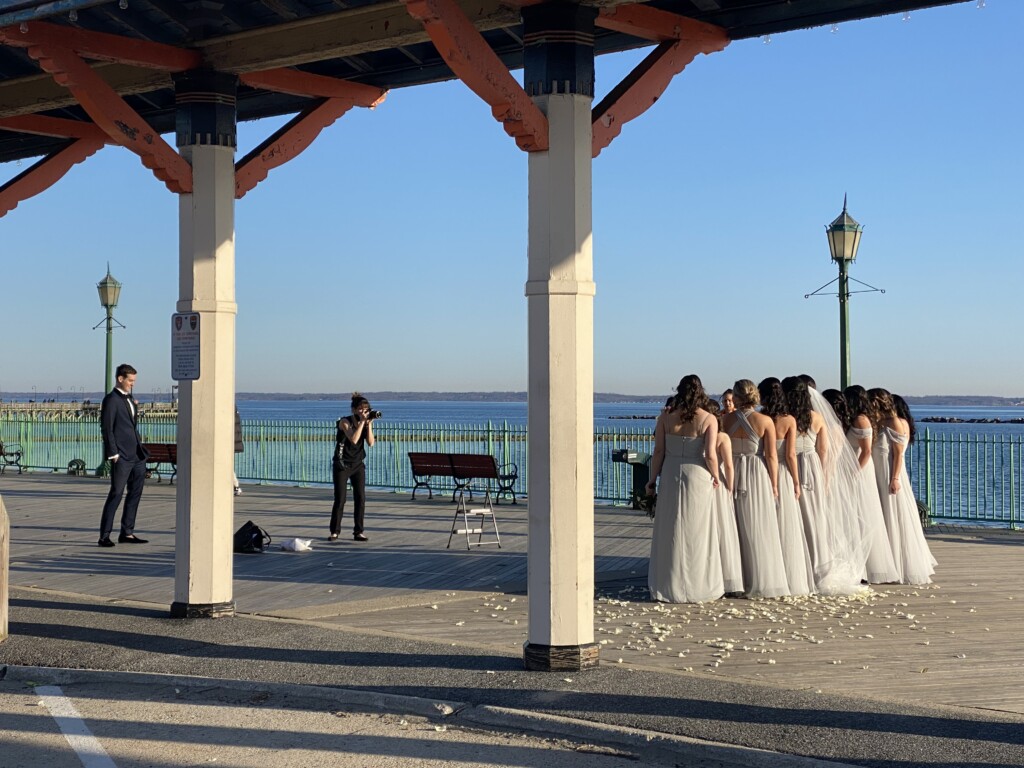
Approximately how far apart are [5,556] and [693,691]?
4966mm

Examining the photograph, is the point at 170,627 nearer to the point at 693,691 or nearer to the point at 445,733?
the point at 445,733

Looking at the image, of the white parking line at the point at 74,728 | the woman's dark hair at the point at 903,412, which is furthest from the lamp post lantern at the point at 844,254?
the white parking line at the point at 74,728

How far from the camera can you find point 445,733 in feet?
20.4

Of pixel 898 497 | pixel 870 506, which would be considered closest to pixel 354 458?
pixel 870 506

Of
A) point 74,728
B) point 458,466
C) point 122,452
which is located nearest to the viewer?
point 74,728

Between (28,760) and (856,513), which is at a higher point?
(856,513)

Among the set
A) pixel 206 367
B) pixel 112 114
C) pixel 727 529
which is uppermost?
pixel 112 114

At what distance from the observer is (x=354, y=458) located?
47.6 feet

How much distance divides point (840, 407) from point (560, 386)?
16.2 feet

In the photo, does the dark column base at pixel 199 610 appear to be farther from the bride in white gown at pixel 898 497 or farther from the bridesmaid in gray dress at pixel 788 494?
the bride in white gown at pixel 898 497

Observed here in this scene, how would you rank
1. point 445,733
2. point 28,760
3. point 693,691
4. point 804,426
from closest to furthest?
point 28,760 < point 445,733 < point 693,691 < point 804,426

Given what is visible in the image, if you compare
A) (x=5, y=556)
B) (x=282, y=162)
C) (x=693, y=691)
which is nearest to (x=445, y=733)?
(x=693, y=691)

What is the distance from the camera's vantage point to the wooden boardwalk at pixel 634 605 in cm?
747

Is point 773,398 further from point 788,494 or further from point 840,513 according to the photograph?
point 840,513
